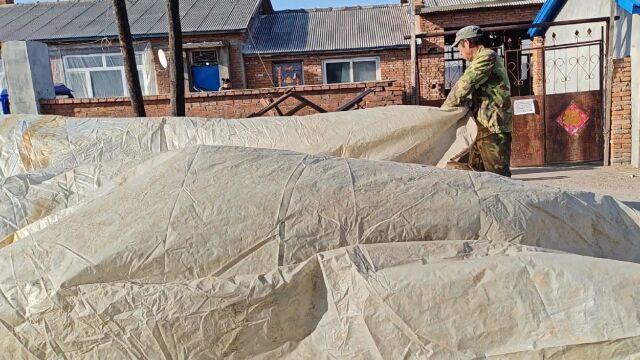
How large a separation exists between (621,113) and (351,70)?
969cm

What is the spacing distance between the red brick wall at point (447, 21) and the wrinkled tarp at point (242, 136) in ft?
38.4

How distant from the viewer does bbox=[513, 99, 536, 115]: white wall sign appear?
24.8 feet

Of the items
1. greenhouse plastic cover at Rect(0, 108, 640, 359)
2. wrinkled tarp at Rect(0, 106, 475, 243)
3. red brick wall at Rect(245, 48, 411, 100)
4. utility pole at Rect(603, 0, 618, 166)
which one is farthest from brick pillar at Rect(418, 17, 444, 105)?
greenhouse plastic cover at Rect(0, 108, 640, 359)

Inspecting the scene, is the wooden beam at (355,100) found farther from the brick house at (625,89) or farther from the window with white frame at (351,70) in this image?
the window with white frame at (351,70)

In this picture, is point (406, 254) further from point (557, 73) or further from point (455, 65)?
point (455, 65)

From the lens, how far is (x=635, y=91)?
683cm

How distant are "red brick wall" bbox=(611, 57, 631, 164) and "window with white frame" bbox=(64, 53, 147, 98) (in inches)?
522

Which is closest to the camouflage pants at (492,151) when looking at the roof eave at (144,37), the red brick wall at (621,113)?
the red brick wall at (621,113)

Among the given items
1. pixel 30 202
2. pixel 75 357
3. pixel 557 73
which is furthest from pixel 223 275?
pixel 557 73

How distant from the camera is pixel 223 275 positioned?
157 centimetres

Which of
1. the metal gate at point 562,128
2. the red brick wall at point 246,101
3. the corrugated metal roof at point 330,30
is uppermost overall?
the corrugated metal roof at point 330,30

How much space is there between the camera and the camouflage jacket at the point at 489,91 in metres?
3.21

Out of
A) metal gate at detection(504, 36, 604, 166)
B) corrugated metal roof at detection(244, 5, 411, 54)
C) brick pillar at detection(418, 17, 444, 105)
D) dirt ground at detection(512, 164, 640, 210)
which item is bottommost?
dirt ground at detection(512, 164, 640, 210)

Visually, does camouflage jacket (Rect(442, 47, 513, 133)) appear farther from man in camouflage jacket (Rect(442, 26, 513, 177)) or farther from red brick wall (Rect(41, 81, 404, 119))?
red brick wall (Rect(41, 81, 404, 119))
